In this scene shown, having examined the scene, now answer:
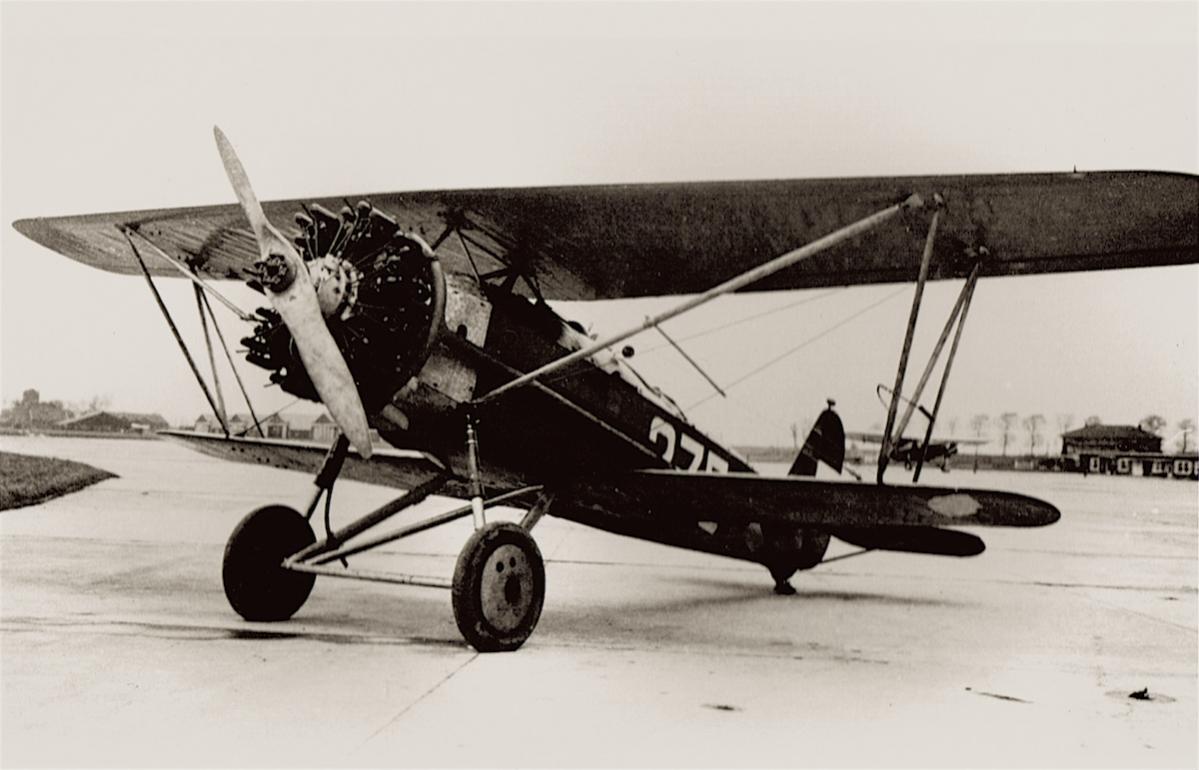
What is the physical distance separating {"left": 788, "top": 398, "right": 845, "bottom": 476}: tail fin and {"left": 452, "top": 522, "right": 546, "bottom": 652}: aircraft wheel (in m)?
3.81

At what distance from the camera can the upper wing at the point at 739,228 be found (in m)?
5.18

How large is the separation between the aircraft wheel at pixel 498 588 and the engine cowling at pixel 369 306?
99cm

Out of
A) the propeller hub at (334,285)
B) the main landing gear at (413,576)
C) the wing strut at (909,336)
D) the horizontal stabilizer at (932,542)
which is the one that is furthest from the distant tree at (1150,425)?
the propeller hub at (334,285)

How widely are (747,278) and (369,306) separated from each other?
→ 199 cm

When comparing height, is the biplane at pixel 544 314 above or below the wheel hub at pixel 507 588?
above

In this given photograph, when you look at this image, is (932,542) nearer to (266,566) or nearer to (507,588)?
(507,588)

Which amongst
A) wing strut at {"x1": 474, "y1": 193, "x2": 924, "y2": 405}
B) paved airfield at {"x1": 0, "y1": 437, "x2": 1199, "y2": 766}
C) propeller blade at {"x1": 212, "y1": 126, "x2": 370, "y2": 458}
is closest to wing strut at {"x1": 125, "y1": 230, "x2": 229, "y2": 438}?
paved airfield at {"x1": 0, "y1": 437, "x2": 1199, "y2": 766}

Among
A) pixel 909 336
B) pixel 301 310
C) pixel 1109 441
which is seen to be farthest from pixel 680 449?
pixel 1109 441

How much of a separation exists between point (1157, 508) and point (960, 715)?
74.2 ft

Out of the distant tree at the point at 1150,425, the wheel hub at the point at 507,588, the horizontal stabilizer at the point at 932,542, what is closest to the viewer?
the wheel hub at the point at 507,588

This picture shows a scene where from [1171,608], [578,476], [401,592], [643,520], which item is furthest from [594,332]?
[1171,608]

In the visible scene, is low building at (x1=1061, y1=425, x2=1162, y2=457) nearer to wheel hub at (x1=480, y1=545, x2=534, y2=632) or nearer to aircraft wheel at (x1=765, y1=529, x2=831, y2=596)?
aircraft wheel at (x1=765, y1=529, x2=831, y2=596)

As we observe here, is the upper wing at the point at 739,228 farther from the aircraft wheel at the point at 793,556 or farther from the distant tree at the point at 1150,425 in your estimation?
the distant tree at the point at 1150,425

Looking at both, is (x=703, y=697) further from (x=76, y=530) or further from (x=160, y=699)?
(x=76, y=530)
